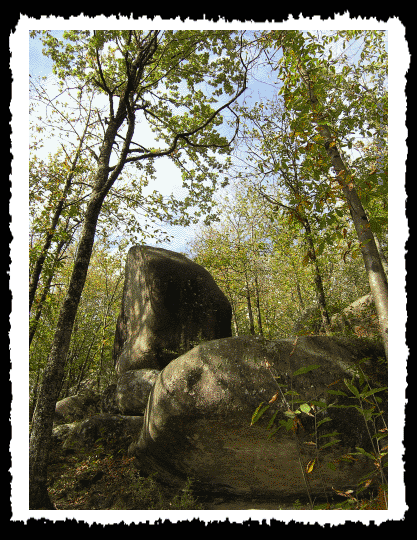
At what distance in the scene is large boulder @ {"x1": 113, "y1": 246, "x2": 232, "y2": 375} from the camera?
8477mm

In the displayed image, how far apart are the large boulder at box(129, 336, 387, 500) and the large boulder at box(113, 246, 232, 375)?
355 centimetres

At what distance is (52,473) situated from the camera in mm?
6379

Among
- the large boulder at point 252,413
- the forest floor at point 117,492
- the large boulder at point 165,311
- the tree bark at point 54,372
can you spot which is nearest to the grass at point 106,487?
the forest floor at point 117,492

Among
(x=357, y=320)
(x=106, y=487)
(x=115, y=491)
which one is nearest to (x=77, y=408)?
(x=106, y=487)

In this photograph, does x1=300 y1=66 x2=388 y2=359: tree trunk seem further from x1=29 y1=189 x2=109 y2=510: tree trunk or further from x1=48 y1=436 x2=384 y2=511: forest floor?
x1=29 y1=189 x2=109 y2=510: tree trunk

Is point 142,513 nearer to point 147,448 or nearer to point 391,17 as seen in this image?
point 147,448

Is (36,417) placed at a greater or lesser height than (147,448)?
greater

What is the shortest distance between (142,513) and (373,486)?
355cm

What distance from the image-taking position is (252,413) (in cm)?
407

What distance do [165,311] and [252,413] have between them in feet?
16.1

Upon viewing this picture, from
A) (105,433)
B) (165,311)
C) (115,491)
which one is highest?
(165,311)

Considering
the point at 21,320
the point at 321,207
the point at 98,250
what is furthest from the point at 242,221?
Answer: the point at 21,320

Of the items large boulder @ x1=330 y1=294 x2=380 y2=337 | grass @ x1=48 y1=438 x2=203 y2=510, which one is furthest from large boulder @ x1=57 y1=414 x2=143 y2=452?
large boulder @ x1=330 y1=294 x2=380 y2=337

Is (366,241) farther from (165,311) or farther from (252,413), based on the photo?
(165,311)
